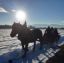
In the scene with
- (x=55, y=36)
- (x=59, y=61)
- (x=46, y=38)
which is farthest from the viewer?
(x=55, y=36)

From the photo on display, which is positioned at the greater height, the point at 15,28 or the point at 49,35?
the point at 15,28

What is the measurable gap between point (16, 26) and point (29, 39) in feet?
6.54

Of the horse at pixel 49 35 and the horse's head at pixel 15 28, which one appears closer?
the horse's head at pixel 15 28

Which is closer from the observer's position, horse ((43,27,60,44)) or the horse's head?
the horse's head

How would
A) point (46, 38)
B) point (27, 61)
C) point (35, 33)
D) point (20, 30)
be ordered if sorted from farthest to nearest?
1. point (46, 38)
2. point (35, 33)
3. point (20, 30)
4. point (27, 61)

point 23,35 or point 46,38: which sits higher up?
point 23,35

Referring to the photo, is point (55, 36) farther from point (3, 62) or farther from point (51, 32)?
point (3, 62)

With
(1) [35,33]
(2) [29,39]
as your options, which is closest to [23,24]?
(2) [29,39]

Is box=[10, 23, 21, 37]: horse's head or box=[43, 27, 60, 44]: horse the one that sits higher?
box=[10, 23, 21, 37]: horse's head

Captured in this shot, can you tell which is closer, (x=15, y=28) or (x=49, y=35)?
(x=15, y=28)

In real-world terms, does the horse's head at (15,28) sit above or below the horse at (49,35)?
above

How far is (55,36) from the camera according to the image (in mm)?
24672

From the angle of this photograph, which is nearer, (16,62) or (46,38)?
(16,62)

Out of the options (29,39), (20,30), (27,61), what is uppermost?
(20,30)
